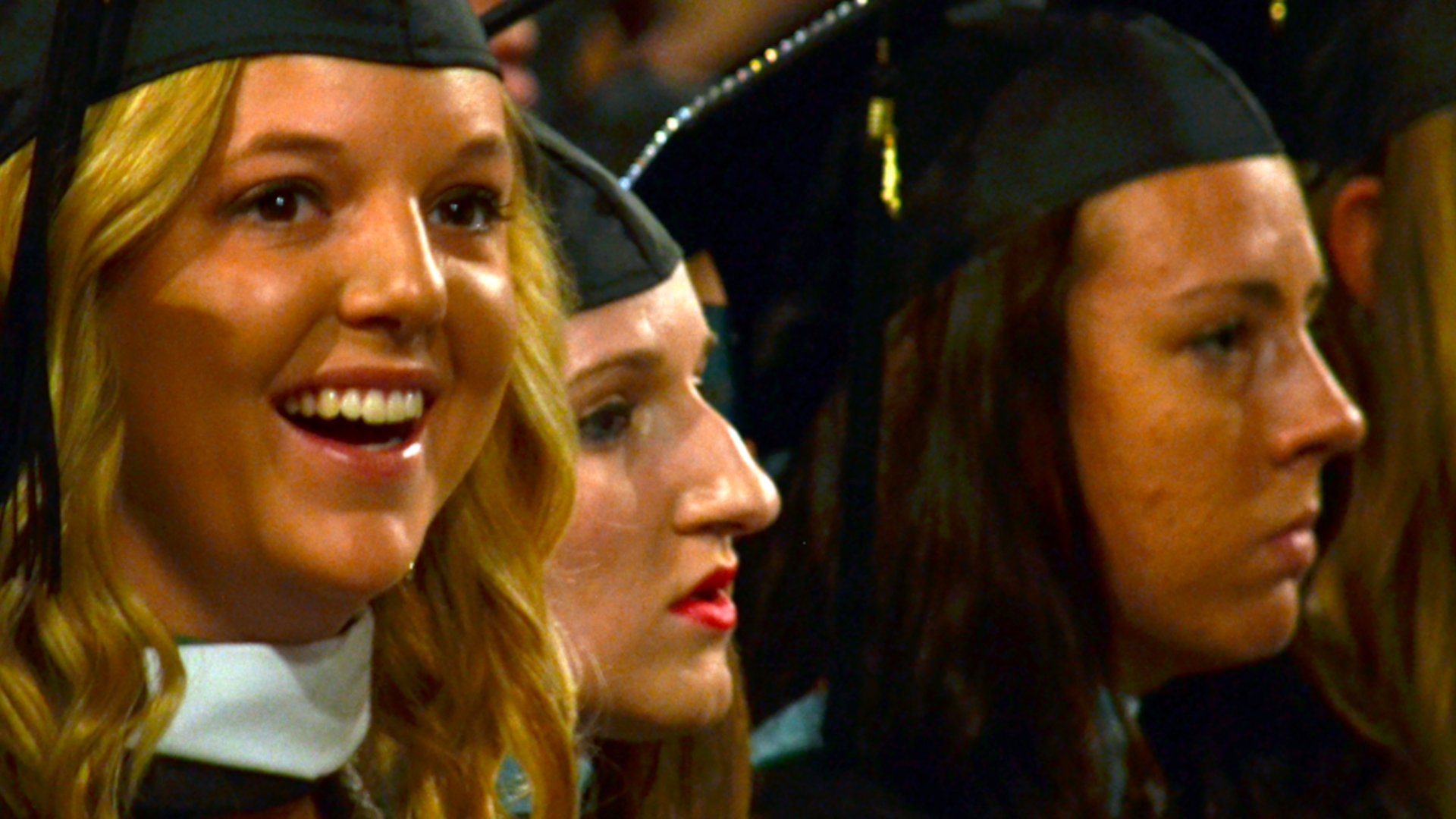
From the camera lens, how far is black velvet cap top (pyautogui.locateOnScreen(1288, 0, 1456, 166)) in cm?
266

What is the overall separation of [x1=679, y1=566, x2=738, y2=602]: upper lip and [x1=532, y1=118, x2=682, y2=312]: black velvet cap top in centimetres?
25

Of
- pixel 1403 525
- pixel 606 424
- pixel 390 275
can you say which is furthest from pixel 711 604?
pixel 1403 525

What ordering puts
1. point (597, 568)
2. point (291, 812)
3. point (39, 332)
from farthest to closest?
point (597, 568) → point (291, 812) → point (39, 332)

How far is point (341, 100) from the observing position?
1.52 metres

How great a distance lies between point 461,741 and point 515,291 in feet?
1.12

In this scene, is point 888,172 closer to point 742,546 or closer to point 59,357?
point 742,546

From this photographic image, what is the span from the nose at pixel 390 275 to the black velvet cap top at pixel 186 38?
0.11 meters

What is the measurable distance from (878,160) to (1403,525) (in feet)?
2.81

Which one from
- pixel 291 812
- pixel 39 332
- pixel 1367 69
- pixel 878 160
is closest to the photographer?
pixel 39 332

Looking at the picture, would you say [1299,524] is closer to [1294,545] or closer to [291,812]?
[1294,545]

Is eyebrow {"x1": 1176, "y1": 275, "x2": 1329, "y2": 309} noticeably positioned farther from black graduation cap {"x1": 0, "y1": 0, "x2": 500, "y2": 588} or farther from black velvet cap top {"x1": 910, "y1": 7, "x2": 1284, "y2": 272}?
black graduation cap {"x1": 0, "y1": 0, "x2": 500, "y2": 588}

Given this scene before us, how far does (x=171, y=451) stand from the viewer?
151cm

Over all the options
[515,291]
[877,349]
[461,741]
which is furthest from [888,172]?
[461,741]

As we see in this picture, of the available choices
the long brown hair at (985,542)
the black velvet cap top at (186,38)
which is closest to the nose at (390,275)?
the black velvet cap top at (186,38)
